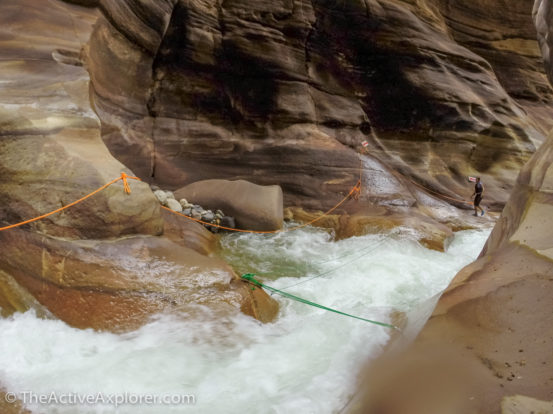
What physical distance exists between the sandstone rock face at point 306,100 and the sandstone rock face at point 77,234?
9.79 ft

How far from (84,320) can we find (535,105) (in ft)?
53.4

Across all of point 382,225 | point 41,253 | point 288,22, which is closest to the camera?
point 41,253

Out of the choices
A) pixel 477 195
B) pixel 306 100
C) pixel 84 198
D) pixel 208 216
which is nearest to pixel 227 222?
pixel 208 216

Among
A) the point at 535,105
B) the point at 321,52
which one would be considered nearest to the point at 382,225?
the point at 321,52

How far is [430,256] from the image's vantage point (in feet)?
21.7

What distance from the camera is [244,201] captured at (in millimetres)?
7406

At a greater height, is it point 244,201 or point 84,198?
point 84,198

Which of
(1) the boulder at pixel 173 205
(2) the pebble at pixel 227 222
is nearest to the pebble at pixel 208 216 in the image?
(2) the pebble at pixel 227 222

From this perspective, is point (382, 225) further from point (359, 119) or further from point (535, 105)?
point (535, 105)

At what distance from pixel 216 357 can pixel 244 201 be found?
4485mm

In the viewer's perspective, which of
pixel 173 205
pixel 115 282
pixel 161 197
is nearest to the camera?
pixel 115 282

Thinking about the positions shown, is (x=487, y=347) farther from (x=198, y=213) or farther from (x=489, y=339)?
(x=198, y=213)

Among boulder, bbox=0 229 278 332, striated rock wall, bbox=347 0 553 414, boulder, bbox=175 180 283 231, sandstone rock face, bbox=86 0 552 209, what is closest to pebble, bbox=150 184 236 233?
boulder, bbox=175 180 283 231

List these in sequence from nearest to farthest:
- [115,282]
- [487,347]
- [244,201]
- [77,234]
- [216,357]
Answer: [487,347] → [216,357] → [115,282] → [77,234] → [244,201]
